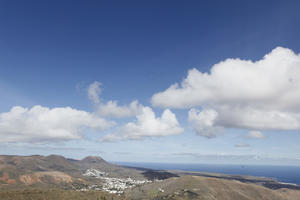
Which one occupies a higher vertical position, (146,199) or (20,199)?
(20,199)

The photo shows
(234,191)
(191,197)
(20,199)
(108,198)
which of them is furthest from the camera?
(234,191)

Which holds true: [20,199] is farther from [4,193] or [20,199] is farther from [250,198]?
[250,198]

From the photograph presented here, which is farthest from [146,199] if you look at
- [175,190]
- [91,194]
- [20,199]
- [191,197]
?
[20,199]

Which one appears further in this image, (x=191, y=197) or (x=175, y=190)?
(x=175, y=190)

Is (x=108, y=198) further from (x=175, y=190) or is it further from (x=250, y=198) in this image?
(x=250, y=198)

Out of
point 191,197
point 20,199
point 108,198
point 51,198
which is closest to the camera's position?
point 20,199

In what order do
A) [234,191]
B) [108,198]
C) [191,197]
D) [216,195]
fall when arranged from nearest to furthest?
[108,198], [191,197], [216,195], [234,191]

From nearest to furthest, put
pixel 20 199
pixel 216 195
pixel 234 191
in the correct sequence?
pixel 20 199 < pixel 216 195 < pixel 234 191

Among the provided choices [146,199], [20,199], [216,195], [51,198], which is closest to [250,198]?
[216,195]

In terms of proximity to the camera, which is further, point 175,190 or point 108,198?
point 175,190
